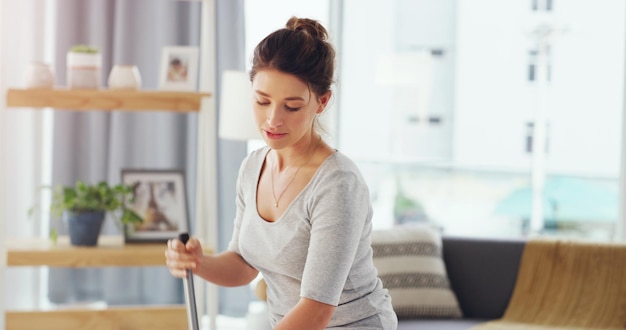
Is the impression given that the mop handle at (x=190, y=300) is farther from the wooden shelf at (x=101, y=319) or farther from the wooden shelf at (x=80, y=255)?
the wooden shelf at (x=101, y=319)

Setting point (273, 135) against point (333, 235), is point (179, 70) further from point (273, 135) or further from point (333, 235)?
point (333, 235)

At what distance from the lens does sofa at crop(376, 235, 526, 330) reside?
13.4 feet

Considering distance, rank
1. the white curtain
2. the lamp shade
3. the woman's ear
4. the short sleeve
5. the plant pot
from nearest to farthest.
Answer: the short sleeve < the woman's ear < the plant pot < the lamp shade < the white curtain

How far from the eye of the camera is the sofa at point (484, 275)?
13.4ft

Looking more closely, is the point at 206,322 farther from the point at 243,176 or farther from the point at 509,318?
the point at 243,176

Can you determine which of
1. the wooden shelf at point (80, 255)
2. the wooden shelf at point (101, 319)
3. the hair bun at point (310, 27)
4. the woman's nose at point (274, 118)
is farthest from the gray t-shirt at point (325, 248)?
the wooden shelf at point (101, 319)

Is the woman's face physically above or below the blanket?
above

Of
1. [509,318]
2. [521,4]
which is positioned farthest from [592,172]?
[509,318]

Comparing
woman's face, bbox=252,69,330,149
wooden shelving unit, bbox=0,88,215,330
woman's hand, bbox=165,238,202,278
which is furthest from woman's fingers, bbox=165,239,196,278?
wooden shelving unit, bbox=0,88,215,330

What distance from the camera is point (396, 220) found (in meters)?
5.34

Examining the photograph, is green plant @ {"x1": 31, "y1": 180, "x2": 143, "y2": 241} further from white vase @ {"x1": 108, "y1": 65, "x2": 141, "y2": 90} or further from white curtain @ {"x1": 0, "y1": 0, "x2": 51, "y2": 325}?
white curtain @ {"x1": 0, "y1": 0, "x2": 51, "y2": 325}

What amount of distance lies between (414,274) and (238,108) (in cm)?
100

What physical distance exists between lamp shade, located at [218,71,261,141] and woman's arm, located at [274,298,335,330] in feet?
7.77

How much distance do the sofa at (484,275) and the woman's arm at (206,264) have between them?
2253 mm
